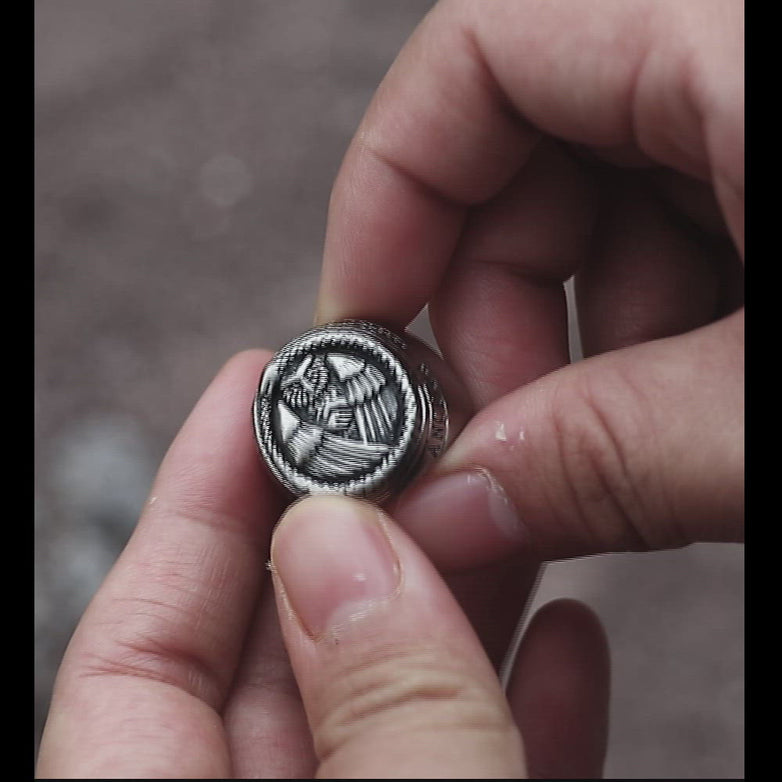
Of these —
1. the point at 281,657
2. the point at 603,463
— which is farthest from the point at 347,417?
the point at 281,657

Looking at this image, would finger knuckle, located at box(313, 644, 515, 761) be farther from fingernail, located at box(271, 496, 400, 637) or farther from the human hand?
the human hand

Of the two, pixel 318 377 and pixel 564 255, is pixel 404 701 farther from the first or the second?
pixel 564 255

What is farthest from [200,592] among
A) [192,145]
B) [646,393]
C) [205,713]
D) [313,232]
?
[192,145]

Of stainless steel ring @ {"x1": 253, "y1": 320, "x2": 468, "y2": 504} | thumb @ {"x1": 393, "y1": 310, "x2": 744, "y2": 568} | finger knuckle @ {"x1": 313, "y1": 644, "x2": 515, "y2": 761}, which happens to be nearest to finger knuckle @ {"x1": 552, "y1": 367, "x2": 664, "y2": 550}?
thumb @ {"x1": 393, "y1": 310, "x2": 744, "y2": 568}

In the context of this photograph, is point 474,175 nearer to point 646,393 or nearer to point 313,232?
point 646,393

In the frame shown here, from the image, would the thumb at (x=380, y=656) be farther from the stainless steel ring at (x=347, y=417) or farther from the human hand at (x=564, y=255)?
the human hand at (x=564, y=255)

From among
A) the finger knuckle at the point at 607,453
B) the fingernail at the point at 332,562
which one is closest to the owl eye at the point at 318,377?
the fingernail at the point at 332,562
